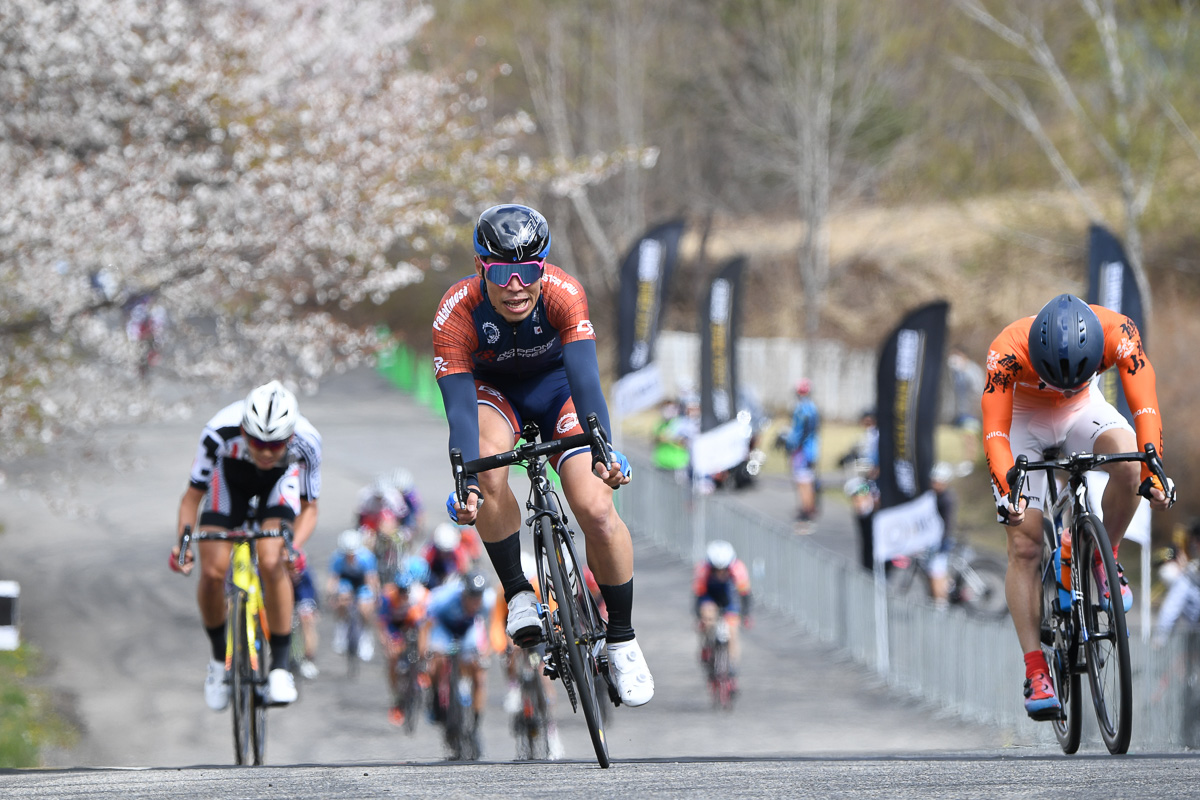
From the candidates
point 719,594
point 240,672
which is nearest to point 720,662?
point 719,594

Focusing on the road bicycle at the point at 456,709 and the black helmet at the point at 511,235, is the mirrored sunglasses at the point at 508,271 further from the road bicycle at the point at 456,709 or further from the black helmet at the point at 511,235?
the road bicycle at the point at 456,709

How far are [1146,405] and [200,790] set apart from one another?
4.08 meters

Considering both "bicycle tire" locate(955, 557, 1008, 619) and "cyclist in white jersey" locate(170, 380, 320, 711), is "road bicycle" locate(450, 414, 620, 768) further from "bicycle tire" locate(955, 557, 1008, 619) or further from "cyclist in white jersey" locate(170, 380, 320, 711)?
"bicycle tire" locate(955, 557, 1008, 619)

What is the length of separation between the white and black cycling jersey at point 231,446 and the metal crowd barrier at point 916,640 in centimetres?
475

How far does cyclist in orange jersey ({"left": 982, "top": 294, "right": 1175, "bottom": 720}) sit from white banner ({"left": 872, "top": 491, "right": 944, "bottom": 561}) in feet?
28.7

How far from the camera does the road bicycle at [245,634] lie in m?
7.55

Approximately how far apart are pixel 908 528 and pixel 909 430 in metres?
1.06

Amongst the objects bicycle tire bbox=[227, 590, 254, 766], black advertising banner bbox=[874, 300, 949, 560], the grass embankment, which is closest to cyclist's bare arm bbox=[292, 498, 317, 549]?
bicycle tire bbox=[227, 590, 254, 766]

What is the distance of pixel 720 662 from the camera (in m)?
15.5

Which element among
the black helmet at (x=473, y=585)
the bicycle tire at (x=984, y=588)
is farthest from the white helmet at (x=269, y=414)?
the bicycle tire at (x=984, y=588)

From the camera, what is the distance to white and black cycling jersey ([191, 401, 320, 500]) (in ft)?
24.7

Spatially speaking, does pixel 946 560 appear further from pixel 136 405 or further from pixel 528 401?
pixel 528 401

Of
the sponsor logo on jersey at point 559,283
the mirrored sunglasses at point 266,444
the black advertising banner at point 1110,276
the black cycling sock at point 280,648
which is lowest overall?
the black cycling sock at point 280,648

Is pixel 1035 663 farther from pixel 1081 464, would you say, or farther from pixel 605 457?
pixel 605 457
